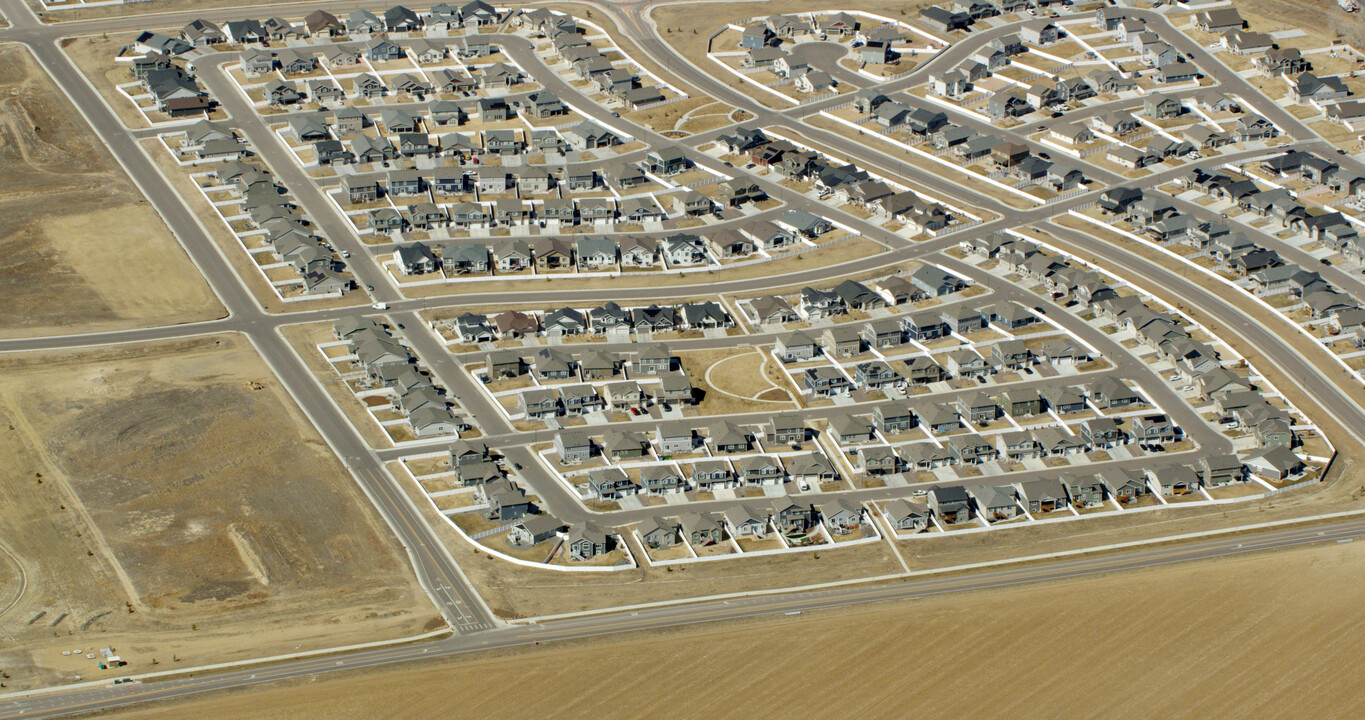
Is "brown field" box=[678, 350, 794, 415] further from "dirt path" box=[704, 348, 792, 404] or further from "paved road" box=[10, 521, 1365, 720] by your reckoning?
"paved road" box=[10, 521, 1365, 720]

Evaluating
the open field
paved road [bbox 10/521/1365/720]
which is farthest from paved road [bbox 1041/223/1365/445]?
the open field

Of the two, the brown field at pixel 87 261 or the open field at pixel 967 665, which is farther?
the brown field at pixel 87 261

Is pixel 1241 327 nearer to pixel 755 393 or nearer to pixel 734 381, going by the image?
pixel 755 393

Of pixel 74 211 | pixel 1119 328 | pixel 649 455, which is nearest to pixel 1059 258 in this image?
pixel 1119 328

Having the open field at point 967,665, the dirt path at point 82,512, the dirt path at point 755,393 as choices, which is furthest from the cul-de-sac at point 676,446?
the dirt path at point 755,393

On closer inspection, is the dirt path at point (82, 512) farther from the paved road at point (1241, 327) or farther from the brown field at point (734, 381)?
the paved road at point (1241, 327)

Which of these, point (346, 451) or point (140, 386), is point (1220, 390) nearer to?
point (346, 451)
